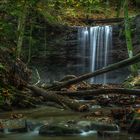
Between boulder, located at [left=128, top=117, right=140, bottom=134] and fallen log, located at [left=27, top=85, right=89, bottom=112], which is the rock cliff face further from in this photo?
boulder, located at [left=128, top=117, right=140, bottom=134]

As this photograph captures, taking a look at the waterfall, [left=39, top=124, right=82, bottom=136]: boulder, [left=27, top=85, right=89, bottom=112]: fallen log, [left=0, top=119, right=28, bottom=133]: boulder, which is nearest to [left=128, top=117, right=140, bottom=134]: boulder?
[left=39, top=124, right=82, bottom=136]: boulder

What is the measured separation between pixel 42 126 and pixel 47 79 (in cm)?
1647

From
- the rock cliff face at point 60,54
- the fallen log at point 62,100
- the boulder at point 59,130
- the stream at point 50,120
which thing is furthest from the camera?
the rock cliff face at point 60,54

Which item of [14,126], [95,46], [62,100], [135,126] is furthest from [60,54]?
[135,126]

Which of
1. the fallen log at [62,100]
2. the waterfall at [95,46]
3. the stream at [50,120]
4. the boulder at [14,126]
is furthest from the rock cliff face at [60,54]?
the boulder at [14,126]

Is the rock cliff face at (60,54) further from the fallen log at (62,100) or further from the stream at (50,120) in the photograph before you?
the stream at (50,120)

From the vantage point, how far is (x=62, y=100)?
11367 mm

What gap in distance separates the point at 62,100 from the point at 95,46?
14.5m

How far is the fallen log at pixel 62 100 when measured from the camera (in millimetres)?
10978

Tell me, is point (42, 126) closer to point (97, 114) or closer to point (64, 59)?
point (97, 114)

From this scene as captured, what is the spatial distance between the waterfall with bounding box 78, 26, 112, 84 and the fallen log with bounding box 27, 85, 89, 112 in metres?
13.7

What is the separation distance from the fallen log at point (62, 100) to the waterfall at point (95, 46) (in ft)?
45.0

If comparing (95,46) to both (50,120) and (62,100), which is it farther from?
(50,120)

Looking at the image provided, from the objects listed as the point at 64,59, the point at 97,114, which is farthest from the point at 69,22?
the point at 97,114
